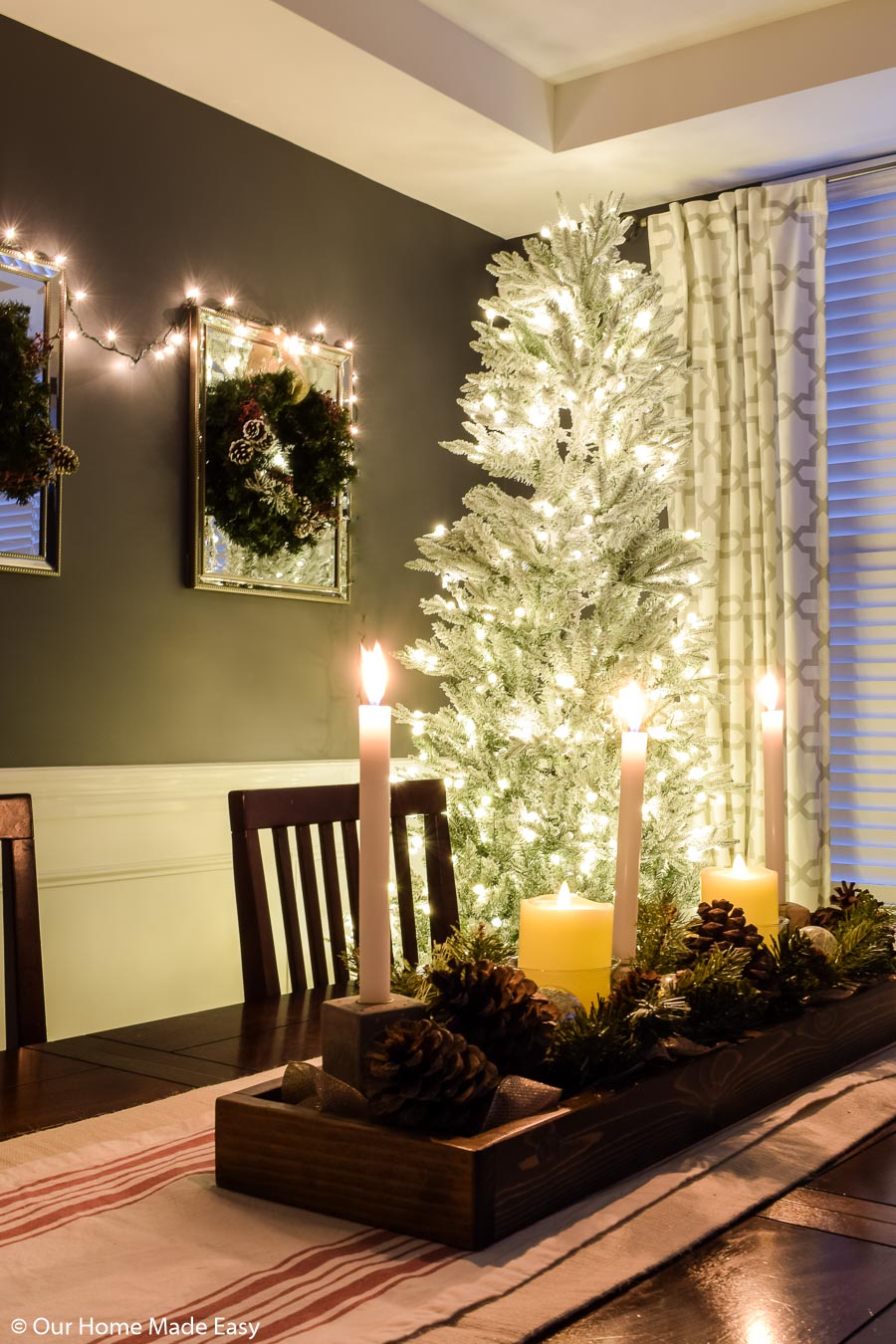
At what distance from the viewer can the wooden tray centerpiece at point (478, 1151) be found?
0.73 metres

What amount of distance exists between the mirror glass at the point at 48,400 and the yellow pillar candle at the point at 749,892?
1.91 m

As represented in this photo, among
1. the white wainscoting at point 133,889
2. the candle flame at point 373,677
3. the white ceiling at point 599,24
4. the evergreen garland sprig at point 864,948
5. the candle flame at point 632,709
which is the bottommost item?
the white wainscoting at point 133,889

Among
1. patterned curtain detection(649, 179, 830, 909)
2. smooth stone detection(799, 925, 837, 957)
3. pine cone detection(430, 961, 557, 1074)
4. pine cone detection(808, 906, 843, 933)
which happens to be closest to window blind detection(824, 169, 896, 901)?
patterned curtain detection(649, 179, 830, 909)

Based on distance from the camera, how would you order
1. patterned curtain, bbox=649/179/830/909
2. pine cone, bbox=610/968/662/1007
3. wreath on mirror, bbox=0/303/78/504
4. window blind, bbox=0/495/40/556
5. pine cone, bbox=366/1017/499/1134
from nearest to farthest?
pine cone, bbox=366/1017/499/1134
pine cone, bbox=610/968/662/1007
wreath on mirror, bbox=0/303/78/504
window blind, bbox=0/495/40/556
patterned curtain, bbox=649/179/830/909

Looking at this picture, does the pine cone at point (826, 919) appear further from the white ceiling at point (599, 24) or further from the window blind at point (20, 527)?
the white ceiling at point (599, 24)

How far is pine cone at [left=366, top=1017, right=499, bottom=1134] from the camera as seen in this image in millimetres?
751

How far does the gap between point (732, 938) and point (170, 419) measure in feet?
7.90

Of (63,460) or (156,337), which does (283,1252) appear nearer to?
(63,460)

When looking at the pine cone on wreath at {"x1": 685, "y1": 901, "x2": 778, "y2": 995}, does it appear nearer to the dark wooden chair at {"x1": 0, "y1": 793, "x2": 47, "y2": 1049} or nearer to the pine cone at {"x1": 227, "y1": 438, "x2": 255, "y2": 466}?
the dark wooden chair at {"x1": 0, "y1": 793, "x2": 47, "y2": 1049}

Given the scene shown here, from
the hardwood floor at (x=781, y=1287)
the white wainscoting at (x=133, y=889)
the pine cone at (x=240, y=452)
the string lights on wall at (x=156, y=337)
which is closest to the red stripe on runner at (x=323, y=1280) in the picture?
the hardwood floor at (x=781, y=1287)

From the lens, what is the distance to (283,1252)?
0.72 metres

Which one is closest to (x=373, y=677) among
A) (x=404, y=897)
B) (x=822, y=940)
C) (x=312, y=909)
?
(x=822, y=940)

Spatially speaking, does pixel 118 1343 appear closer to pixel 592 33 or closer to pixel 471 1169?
pixel 471 1169

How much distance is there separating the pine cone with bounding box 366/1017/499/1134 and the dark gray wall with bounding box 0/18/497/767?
7.26ft
